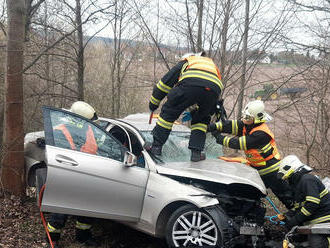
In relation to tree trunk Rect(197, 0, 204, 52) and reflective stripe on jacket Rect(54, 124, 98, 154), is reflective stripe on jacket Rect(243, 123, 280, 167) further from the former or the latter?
tree trunk Rect(197, 0, 204, 52)

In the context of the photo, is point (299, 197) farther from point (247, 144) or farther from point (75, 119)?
point (75, 119)

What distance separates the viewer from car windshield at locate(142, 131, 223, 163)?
4.52 meters

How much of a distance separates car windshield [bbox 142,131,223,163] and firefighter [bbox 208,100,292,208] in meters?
0.32

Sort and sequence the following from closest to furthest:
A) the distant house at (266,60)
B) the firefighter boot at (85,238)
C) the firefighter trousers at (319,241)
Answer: the firefighter trousers at (319,241)
the firefighter boot at (85,238)
the distant house at (266,60)

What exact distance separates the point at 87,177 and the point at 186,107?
1541 mm

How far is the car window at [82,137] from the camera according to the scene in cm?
406

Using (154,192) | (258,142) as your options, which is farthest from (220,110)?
(154,192)

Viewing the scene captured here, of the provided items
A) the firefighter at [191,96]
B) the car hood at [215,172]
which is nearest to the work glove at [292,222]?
the car hood at [215,172]

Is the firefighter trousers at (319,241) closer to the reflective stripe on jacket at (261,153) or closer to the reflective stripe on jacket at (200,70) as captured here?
the reflective stripe on jacket at (261,153)

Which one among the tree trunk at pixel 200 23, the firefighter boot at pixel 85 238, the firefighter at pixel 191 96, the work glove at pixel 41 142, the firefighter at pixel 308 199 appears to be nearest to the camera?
the firefighter at pixel 308 199

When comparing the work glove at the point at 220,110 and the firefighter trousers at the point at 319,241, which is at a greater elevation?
the work glove at the point at 220,110

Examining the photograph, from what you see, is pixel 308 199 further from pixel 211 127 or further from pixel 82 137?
pixel 82 137

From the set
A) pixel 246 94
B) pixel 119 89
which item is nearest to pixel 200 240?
pixel 246 94

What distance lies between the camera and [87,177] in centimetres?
394
